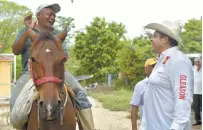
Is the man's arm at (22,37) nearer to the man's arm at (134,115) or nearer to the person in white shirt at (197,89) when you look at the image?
the man's arm at (134,115)

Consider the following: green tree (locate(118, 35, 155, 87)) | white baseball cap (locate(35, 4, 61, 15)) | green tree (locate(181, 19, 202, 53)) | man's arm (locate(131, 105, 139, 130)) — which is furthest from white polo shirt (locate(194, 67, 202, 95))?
green tree (locate(118, 35, 155, 87))

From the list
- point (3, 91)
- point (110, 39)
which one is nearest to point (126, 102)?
point (3, 91)

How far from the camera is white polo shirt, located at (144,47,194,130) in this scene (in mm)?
3771

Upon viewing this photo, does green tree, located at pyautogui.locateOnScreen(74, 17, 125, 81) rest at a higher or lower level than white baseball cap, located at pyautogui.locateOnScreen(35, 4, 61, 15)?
lower

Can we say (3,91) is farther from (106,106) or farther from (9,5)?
(9,5)

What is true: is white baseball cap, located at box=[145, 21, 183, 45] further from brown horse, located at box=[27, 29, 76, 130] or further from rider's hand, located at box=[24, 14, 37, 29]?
rider's hand, located at box=[24, 14, 37, 29]

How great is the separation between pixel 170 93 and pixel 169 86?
0.07 m

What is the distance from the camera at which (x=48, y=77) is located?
15.1 feet

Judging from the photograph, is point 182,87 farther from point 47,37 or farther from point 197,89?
point 197,89

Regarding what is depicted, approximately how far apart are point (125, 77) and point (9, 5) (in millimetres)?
32445

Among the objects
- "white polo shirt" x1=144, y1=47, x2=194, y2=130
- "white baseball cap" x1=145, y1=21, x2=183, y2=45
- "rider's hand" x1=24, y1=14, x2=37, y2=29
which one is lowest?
"white polo shirt" x1=144, y1=47, x2=194, y2=130

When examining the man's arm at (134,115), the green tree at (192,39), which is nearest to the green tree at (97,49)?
the green tree at (192,39)

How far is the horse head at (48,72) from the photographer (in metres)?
4.50

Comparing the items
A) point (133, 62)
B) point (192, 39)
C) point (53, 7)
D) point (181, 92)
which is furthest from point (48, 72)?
point (133, 62)
